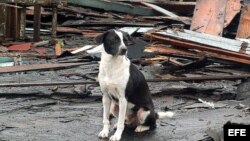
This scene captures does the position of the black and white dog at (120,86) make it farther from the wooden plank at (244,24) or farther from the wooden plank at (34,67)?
the wooden plank at (244,24)

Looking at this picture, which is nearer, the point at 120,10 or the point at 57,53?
the point at 57,53

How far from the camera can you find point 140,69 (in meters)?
11.4

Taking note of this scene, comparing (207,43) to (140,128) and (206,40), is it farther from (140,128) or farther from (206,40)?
(140,128)

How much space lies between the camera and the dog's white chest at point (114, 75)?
6637 millimetres

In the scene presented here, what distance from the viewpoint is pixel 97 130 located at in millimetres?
7434

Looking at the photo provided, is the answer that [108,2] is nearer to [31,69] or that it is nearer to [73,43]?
[73,43]

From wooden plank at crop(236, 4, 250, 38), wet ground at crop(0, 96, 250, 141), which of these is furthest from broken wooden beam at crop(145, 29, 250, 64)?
Answer: wooden plank at crop(236, 4, 250, 38)

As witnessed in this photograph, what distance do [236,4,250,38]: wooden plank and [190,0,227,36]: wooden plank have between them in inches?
20.0

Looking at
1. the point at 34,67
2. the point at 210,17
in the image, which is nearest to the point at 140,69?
the point at 34,67

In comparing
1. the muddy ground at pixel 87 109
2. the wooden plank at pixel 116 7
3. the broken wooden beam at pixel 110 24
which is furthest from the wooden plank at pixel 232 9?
the muddy ground at pixel 87 109

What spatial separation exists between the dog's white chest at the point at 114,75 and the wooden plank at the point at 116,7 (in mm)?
12332

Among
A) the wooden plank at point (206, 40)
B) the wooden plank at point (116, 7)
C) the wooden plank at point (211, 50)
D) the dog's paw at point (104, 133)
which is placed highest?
the wooden plank at point (206, 40)

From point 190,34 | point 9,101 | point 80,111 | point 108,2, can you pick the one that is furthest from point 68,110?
point 108,2

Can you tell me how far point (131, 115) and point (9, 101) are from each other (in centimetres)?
273
